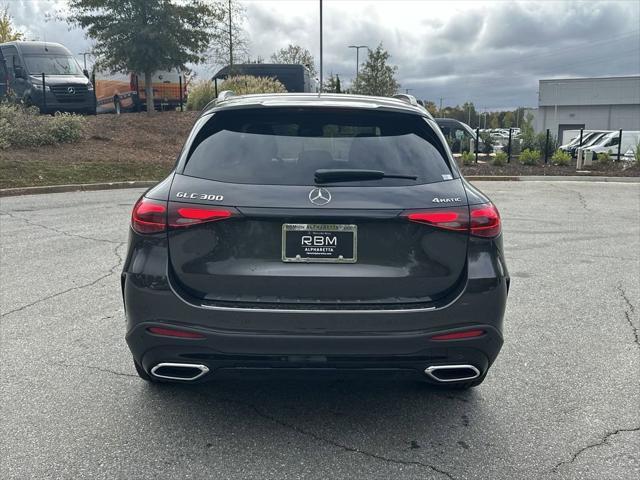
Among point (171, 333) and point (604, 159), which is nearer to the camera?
point (171, 333)

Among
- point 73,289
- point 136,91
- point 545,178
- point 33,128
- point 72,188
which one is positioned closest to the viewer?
point 73,289

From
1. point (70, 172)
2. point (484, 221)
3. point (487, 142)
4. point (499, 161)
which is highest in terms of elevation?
point (487, 142)

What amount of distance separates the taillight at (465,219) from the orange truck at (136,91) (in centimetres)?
2649

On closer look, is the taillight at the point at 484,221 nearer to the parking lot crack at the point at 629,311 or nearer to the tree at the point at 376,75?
the parking lot crack at the point at 629,311

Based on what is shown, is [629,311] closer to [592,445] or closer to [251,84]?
[592,445]

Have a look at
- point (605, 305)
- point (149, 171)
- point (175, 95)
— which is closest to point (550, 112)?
point (175, 95)

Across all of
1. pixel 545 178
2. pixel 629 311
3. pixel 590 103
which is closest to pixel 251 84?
pixel 545 178

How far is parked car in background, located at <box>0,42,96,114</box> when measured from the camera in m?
21.6

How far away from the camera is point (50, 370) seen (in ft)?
12.9

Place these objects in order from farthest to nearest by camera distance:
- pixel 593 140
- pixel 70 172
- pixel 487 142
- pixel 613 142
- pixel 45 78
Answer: pixel 593 140 < pixel 613 142 < pixel 487 142 < pixel 45 78 < pixel 70 172

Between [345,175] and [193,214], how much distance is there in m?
0.76

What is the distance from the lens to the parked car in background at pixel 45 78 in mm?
21609

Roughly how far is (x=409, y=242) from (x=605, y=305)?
352 centimetres

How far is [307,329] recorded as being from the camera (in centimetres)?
283
